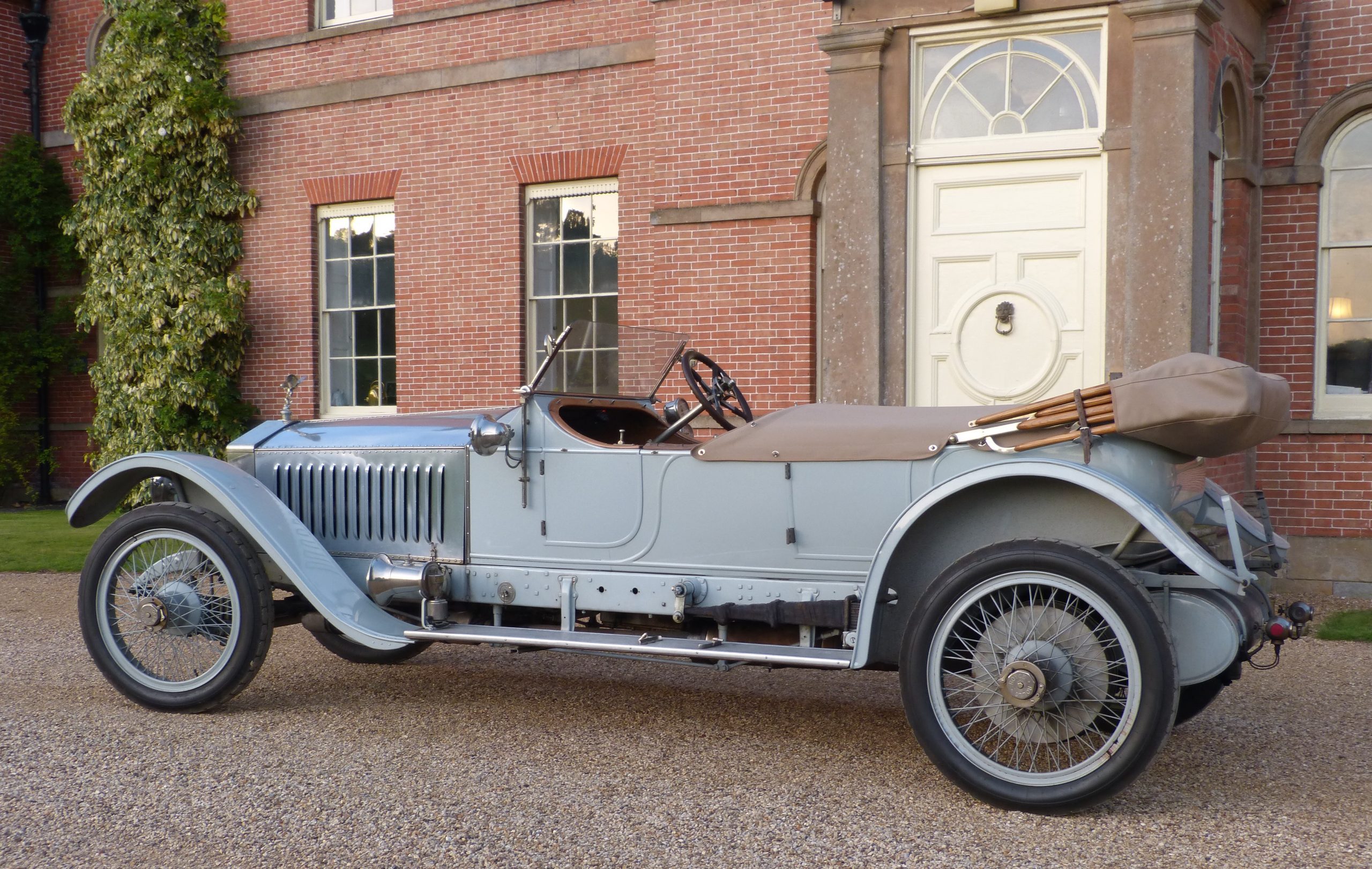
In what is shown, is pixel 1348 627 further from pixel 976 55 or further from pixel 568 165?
pixel 568 165

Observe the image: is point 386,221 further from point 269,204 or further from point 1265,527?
point 1265,527

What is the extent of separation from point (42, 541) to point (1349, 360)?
10561 millimetres

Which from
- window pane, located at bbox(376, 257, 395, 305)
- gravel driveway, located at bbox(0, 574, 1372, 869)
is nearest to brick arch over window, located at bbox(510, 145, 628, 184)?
window pane, located at bbox(376, 257, 395, 305)

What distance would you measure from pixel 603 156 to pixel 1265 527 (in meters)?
6.88

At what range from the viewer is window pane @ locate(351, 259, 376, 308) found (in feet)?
36.8

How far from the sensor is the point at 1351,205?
8031 mm

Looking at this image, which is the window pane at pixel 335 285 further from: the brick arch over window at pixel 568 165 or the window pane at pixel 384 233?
the brick arch over window at pixel 568 165

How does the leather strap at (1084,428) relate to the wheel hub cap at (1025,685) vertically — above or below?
above

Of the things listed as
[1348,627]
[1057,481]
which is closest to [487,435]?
[1057,481]

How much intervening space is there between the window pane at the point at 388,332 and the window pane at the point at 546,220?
5.79 feet

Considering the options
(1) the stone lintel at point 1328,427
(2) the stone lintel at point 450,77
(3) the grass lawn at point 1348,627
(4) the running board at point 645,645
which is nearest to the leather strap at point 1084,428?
(4) the running board at point 645,645

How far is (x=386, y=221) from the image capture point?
11.1m

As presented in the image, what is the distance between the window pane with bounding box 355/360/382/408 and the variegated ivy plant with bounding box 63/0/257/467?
3.99 feet

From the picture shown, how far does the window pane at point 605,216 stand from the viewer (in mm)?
10039
